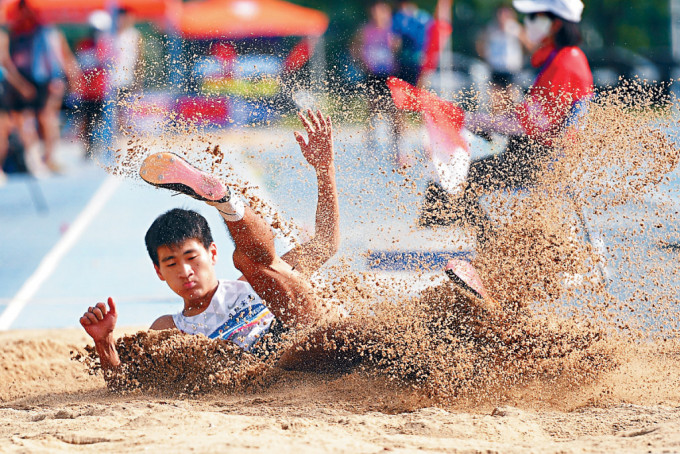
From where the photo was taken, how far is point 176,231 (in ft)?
13.1

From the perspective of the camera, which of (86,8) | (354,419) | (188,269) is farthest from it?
(86,8)

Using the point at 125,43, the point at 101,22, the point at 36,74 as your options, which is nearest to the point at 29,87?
the point at 36,74

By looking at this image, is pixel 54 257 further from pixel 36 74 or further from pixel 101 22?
pixel 101 22

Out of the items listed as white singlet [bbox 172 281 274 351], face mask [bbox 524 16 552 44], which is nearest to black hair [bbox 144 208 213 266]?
white singlet [bbox 172 281 274 351]

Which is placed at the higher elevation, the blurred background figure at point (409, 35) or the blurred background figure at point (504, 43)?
the blurred background figure at point (504, 43)

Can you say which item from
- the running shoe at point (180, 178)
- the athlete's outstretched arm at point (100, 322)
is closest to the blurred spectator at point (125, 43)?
the athlete's outstretched arm at point (100, 322)

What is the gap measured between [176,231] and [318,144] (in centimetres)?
77

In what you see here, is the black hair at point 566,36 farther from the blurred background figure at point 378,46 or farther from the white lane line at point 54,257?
the blurred background figure at point 378,46

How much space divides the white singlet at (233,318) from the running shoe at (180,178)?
64cm

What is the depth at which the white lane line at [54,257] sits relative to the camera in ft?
21.1

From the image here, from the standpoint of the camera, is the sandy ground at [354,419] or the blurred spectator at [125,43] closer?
the sandy ground at [354,419]

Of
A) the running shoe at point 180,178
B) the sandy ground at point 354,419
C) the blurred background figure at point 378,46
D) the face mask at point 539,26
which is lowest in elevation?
the sandy ground at point 354,419

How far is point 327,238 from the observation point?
13.3 feet

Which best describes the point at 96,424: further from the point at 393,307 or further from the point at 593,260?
the point at 593,260
